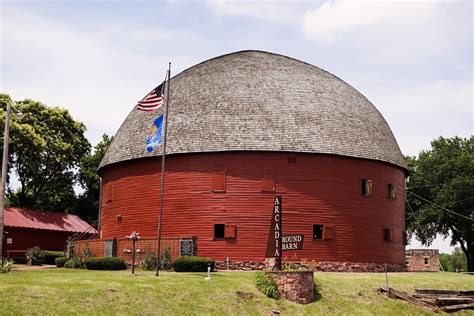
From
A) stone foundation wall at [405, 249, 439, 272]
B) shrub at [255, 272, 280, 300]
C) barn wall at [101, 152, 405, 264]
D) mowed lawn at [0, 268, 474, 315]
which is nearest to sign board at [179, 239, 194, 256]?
barn wall at [101, 152, 405, 264]

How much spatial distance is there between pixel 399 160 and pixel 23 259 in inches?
1015

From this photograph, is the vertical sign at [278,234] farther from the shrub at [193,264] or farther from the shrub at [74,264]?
the shrub at [74,264]

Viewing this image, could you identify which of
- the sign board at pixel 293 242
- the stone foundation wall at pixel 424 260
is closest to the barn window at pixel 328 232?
the sign board at pixel 293 242

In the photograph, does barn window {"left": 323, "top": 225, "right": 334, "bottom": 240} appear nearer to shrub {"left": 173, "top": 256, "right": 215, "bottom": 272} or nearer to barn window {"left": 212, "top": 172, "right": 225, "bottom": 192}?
barn window {"left": 212, "top": 172, "right": 225, "bottom": 192}

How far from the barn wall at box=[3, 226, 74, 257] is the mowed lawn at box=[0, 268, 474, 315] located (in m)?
22.0

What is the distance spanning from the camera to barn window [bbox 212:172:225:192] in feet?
120

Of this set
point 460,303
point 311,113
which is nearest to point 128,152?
point 311,113

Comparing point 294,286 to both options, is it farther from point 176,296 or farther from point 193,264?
point 193,264

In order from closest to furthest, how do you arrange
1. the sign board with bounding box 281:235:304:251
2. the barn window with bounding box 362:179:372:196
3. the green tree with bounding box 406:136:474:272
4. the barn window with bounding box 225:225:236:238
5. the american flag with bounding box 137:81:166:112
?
the sign board with bounding box 281:235:304:251 → the american flag with bounding box 137:81:166:112 → the barn window with bounding box 225:225:236:238 → the barn window with bounding box 362:179:372:196 → the green tree with bounding box 406:136:474:272

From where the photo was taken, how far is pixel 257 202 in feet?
120

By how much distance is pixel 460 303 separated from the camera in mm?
30922

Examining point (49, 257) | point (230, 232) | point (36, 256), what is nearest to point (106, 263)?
point (230, 232)

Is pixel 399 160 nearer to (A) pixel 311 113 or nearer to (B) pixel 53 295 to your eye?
(A) pixel 311 113

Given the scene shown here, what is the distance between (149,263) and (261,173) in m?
7.68
